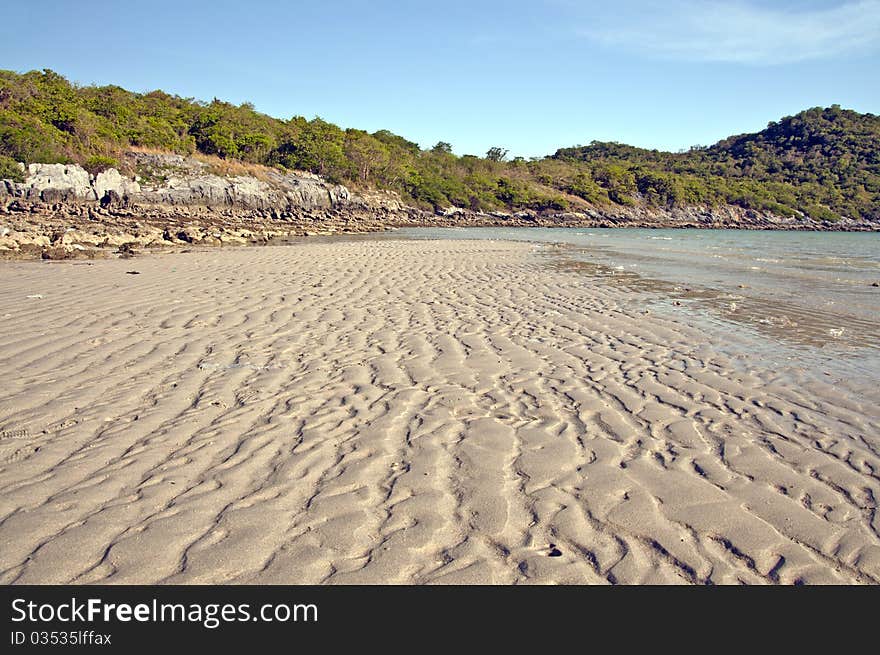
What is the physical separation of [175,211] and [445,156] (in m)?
57.5

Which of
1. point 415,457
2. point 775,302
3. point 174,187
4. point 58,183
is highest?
point 174,187

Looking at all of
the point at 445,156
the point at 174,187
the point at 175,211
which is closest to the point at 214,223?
the point at 175,211

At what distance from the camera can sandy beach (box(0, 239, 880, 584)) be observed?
262 cm

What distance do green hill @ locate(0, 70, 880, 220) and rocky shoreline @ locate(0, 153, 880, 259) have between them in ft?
6.67

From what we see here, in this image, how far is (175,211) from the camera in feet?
118

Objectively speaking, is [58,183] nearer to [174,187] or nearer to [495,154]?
[174,187]

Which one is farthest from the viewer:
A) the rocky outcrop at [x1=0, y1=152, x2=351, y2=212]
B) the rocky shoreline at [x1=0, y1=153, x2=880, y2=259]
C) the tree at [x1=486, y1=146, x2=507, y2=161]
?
the tree at [x1=486, y1=146, x2=507, y2=161]

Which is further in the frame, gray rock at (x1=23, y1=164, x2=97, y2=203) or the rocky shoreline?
gray rock at (x1=23, y1=164, x2=97, y2=203)

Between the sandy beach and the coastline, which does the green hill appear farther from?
the sandy beach

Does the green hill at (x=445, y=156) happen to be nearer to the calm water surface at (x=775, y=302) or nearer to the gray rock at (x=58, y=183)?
the gray rock at (x=58, y=183)

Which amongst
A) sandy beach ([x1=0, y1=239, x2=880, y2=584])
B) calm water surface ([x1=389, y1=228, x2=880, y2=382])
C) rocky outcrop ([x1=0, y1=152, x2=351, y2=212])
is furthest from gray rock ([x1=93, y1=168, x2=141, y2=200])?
sandy beach ([x1=0, y1=239, x2=880, y2=584])

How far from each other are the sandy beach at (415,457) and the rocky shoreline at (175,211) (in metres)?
12.6
